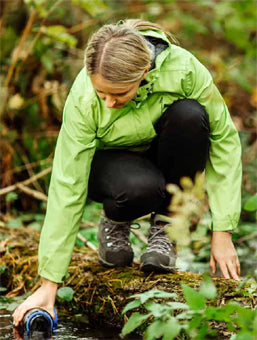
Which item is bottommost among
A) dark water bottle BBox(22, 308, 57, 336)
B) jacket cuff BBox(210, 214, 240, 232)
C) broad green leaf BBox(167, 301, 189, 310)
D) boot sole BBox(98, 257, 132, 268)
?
dark water bottle BBox(22, 308, 57, 336)

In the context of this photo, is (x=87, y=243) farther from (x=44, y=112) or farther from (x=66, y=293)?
(x=44, y=112)

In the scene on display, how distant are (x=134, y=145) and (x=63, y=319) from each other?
2.62ft

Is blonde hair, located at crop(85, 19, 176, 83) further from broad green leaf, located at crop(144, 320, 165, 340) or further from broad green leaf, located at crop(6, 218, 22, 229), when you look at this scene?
broad green leaf, located at crop(6, 218, 22, 229)

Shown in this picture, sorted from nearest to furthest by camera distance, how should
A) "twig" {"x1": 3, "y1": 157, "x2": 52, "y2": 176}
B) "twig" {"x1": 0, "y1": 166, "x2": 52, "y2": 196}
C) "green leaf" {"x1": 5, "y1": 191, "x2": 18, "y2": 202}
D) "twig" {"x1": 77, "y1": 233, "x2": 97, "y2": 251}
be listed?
"twig" {"x1": 77, "y1": 233, "x2": 97, "y2": 251} < "green leaf" {"x1": 5, "y1": 191, "x2": 18, "y2": 202} < "twig" {"x1": 0, "y1": 166, "x2": 52, "y2": 196} < "twig" {"x1": 3, "y1": 157, "x2": 52, "y2": 176}

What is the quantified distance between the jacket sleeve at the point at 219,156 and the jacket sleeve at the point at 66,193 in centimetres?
50

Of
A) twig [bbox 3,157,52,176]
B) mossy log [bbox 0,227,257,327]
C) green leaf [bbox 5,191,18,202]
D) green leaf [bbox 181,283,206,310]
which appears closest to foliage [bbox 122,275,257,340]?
green leaf [bbox 181,283,206,310]

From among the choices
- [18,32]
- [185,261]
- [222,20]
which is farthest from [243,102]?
[185,261]

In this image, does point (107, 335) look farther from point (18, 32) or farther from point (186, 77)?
point (18, 32)

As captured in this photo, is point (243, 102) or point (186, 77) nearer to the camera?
point (186, 77)

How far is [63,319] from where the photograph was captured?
2654 mm

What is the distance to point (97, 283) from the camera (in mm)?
2658

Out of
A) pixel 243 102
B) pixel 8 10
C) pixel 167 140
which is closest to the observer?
pixel 167 140

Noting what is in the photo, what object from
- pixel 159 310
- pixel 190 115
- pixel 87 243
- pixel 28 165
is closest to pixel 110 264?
pixel 87 243

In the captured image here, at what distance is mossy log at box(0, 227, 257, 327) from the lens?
237 centimetres
